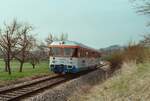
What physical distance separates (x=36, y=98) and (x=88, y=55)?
18933 mm

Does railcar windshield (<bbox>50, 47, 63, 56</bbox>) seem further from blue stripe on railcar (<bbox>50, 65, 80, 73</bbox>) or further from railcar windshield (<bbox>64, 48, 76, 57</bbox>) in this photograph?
blue stripe on railcar (<bbox>50, 65, 80, 73</bbox>)

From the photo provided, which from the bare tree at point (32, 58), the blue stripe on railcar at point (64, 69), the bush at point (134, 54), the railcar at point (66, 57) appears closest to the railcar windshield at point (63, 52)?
the railcar at point (66, 57)

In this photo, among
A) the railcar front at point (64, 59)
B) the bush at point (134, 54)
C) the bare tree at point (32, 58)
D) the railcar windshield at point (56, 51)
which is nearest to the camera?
the bush at point (134, 54)

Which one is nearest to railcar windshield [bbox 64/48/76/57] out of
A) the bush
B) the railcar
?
the railcar

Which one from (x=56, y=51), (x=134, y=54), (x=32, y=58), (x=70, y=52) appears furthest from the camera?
(x=32, y=58)

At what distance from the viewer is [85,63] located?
3144 cm

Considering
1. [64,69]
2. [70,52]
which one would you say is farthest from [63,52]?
[64,69]

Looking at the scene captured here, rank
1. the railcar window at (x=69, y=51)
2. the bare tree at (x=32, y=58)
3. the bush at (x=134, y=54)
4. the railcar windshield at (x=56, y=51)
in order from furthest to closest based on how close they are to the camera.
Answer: the bare tree at (x=32, y=58), the railcar windshield at (x=56, y=51), the railcar window at (x=69, y=51), the bush at (x=134, y=54)

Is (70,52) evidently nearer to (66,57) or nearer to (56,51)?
(66,57)

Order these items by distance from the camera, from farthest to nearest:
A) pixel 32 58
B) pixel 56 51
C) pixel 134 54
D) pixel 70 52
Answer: pixel 32 58
pixel 56 51
pixel 70 52
pixel 134 54

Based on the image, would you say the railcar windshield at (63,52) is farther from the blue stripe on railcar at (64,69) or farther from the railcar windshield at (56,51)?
the blue stripe on railcar at (64,69)

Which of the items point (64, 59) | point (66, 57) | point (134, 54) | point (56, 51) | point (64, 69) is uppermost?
point (56, 51)

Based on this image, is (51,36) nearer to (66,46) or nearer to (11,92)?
(66,46)

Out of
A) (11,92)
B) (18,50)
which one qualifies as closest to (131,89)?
(11,92)
